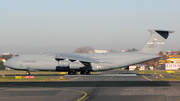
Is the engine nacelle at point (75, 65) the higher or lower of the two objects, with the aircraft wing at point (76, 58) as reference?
lower

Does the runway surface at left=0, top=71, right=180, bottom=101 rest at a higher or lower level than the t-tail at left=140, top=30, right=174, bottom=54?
lower

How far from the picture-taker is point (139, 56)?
4075 cm

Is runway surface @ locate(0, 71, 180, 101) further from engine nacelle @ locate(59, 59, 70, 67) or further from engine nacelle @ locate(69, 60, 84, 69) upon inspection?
engine nacelle @ locate(59, 59, 70, 67)

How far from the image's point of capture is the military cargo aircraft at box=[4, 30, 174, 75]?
131 ft

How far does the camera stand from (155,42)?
136ft

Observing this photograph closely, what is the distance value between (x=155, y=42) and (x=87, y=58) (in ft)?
43.2

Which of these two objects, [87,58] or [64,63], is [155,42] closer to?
[87,58]

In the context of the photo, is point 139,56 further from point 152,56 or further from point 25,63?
point 25,63

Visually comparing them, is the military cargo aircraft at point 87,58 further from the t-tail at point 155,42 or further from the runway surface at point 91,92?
the runway surface at point 91,92

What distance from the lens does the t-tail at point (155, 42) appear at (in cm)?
4109

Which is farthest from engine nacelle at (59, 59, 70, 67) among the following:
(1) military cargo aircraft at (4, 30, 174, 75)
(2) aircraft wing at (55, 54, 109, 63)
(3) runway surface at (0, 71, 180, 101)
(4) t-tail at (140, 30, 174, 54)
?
(3) runway surface at (0, 71, 180, 101)

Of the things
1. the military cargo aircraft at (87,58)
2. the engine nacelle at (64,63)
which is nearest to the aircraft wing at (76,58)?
the military cargo aircraft at (87,58)

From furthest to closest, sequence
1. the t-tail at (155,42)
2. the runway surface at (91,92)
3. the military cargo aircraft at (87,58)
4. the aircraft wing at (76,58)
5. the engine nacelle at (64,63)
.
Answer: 1. the t-tail at (155,42)
2. the military cargo aircraft at (87,58)
3. the engine nacelle at (64,63)
4. the aircraft wing at (76,58)
5. the runway surface at (91,92)

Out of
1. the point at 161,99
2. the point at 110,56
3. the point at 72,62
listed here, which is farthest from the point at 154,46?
the point at 161,99
